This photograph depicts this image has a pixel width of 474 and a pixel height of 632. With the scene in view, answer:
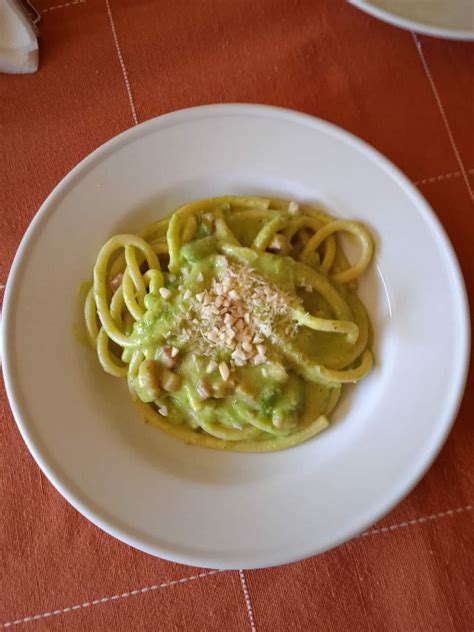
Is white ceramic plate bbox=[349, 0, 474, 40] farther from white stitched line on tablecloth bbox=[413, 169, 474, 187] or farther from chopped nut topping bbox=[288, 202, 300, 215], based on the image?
chopped nut topping bbox=[288, 202, 300, 215]

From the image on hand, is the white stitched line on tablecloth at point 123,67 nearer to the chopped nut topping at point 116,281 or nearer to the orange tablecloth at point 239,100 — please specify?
the orange tablecloth at point 239,100

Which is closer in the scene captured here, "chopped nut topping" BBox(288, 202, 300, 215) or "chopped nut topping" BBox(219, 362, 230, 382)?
"chopped nut topping" BBox(219, 362, 230, 382)

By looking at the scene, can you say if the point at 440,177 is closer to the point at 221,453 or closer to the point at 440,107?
the point at 440,107

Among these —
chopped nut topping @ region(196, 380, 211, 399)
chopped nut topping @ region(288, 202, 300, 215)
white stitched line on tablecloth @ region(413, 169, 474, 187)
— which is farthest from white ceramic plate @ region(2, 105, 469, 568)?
white stitched line on tablecloth @ region(413, 169, 474, 187)

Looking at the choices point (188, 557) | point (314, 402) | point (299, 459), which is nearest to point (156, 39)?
point (314, 402)

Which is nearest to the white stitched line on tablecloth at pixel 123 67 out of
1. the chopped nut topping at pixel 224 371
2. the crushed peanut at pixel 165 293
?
the crushed peanut at pixel 165 293

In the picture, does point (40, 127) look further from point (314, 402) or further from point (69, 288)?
point (314, 402)

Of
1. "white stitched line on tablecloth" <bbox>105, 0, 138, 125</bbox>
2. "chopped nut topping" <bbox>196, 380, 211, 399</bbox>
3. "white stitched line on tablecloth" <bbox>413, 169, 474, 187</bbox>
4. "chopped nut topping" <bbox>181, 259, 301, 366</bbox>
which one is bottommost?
"white stitched line on tablecloth" <bbox>413, 169, 474, 187</bbox>
